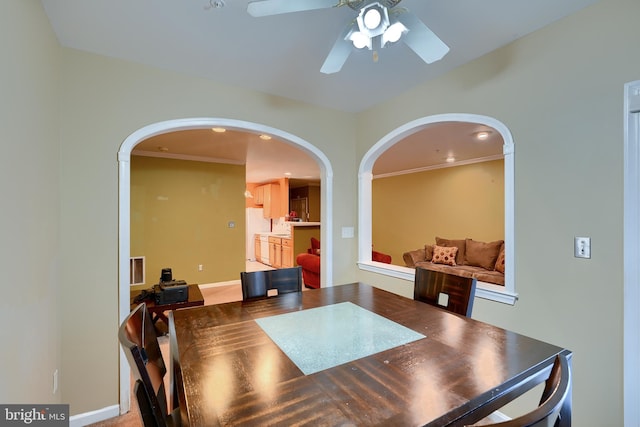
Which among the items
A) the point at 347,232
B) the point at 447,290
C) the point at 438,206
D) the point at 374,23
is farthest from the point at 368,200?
the point at 438,206

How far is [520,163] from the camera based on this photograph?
187cm

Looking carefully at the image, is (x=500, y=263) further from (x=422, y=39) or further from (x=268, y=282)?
(x=422, y=39)

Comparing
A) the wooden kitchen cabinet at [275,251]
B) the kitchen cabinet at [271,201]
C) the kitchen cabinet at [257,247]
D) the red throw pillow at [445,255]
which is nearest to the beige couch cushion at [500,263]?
the red throw pillow at [445,255]

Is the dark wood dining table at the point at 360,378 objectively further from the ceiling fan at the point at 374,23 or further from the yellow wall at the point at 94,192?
the ceiling fan at the point at 374,23

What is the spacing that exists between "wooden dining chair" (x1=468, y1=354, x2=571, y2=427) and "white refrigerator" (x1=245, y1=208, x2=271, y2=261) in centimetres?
910

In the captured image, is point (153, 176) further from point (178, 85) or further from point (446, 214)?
point (446, 214)

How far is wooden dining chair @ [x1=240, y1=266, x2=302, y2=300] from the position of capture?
6.31ft

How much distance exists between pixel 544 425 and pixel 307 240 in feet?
21.3

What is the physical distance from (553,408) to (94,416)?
2.64m

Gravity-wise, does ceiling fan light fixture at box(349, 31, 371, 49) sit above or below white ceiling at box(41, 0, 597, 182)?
below

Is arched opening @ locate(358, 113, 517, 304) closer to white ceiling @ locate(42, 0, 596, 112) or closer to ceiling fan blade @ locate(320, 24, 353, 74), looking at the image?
white ceiling @ locate(42, 0, 596, 112)

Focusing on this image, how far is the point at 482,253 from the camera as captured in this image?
4.85m

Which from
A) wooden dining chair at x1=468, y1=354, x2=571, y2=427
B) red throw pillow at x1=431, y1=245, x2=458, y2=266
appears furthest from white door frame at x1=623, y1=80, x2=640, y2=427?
red throw pillow at x1=431, y1=245, x2=458, y2=266

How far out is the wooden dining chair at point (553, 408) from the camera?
0.54m
